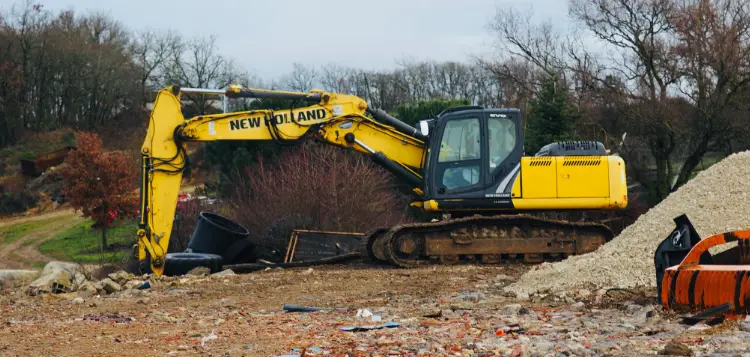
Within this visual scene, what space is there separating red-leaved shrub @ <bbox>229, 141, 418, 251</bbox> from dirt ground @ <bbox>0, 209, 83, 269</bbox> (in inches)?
428

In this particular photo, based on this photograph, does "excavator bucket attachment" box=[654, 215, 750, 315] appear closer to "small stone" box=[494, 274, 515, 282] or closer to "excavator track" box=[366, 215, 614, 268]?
Answer: "small stone" box=[494, 274, 515, 282]

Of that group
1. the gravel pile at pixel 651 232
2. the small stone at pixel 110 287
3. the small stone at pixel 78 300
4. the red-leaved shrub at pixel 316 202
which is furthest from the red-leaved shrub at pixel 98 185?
the gravel pile at pixel 651 232

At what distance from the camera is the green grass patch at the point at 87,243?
35969 mm

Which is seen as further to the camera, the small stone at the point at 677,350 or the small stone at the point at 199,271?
the small stone at the point at 199,271

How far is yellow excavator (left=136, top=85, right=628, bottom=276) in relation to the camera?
1764cm

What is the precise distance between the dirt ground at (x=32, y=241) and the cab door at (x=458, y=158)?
2138 centimetres

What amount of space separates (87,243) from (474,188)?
2652cm

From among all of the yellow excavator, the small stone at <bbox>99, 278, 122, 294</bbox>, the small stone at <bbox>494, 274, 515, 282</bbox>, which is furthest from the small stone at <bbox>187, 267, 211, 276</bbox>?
the small stone at <bbox>494, 274, 515, 282</bbox>

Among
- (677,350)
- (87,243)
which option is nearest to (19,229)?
(87,243)

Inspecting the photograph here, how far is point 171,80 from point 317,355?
55.9 metres

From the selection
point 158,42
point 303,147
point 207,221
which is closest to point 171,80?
point 158,42

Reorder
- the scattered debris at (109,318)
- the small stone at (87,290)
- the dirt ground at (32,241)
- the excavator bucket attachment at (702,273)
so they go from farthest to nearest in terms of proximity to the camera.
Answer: the dirt ground at (32,241), the small stone at (87,290), the scattered debris at (109,318), the excavator bucket attachment at (702,273)

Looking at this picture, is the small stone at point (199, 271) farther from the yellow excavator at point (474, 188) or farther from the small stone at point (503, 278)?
the small stone at point (503, 278)

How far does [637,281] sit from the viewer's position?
12117mm
